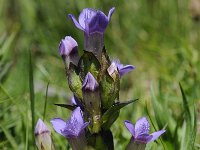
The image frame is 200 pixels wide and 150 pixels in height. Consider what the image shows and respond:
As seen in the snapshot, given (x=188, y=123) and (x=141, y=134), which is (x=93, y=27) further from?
(x=188, y=123)

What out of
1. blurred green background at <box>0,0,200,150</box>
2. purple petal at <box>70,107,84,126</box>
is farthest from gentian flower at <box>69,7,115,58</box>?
blurred green background at <box>0,0,200,150</box>

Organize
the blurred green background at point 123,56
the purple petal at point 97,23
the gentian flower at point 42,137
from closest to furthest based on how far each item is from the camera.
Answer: the purple petal at point 97,23, the gentian flower at point 42,137, the blurred green background at point 123,56

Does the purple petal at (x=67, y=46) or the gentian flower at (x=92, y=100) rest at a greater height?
the purple petal at (x=67, y=46)

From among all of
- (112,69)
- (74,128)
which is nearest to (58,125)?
(74,128)

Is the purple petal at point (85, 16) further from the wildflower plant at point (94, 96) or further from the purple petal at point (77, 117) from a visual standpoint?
the purple petal at point (77, 117)

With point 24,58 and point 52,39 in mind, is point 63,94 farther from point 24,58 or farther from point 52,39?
point 52,39

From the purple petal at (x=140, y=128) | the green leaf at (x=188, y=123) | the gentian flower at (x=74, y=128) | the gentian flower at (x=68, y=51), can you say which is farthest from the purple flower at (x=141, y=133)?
the green leaf at (x=188, y=123)

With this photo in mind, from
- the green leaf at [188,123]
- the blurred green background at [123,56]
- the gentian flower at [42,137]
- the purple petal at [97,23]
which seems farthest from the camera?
the blurred green background at [123,56]

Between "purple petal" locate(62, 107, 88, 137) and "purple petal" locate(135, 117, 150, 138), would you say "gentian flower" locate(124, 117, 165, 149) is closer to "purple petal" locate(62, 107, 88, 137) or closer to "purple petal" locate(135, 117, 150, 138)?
"purple petal" locate(135, 117, 150, 138)
